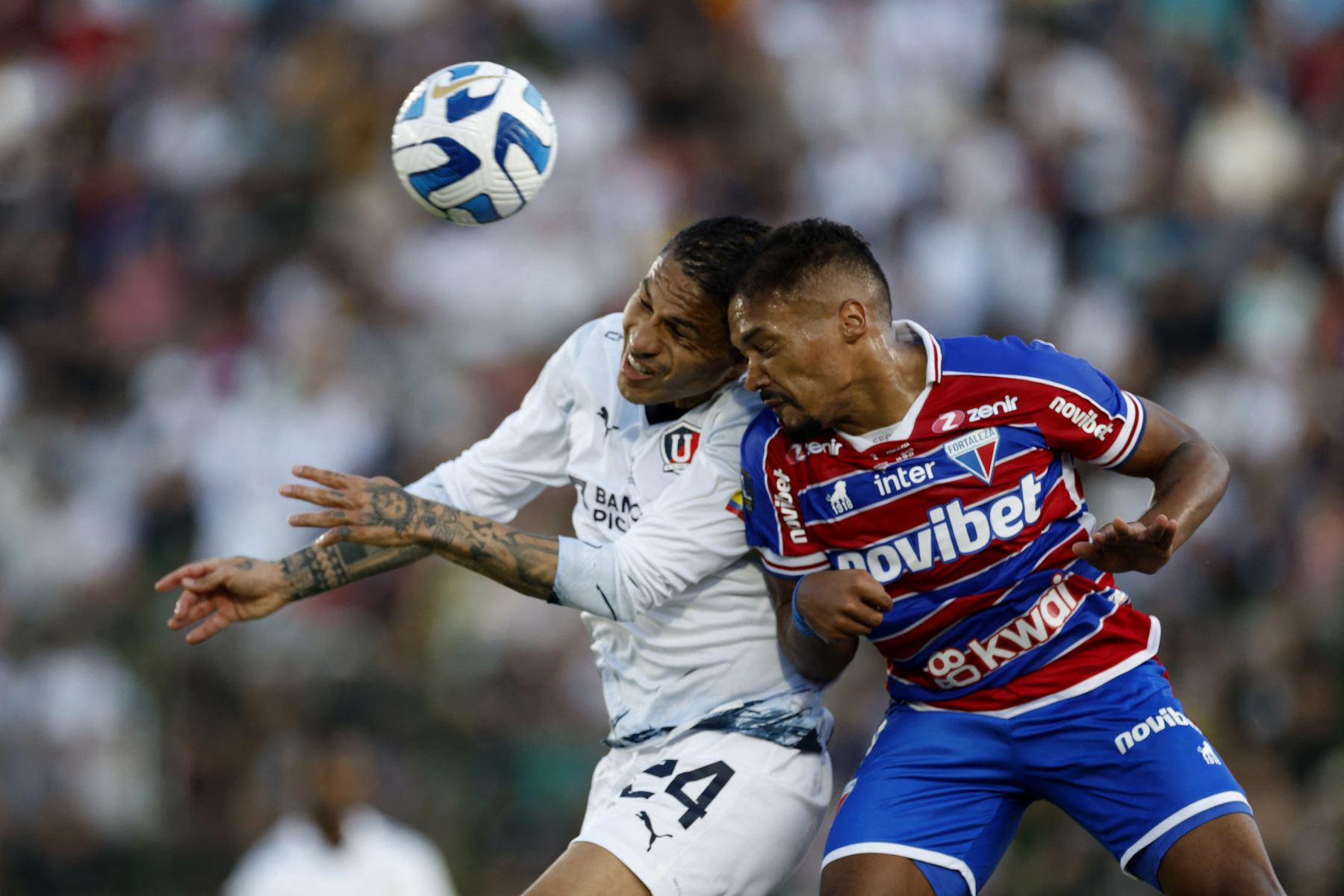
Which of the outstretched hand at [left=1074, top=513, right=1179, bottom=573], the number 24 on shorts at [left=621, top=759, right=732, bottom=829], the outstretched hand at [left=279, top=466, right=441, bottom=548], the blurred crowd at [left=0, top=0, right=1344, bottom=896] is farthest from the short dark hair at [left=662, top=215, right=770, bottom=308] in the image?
the blurred crowd at [left=0, top=0, right=1344, bottom=896]

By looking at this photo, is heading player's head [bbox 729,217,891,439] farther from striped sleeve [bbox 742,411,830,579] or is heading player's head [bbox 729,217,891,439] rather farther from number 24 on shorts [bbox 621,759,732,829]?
number 24 on shorts [bbox 621,759,732,829]

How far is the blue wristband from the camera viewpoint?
4379 mm

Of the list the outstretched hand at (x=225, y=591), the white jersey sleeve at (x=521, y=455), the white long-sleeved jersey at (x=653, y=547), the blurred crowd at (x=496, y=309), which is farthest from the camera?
the blurred crowd at (x=496, y=309)

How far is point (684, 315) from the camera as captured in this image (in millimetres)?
4570

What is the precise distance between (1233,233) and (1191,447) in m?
6.54

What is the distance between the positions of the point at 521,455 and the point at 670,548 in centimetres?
83

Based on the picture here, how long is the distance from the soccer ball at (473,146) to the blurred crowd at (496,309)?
413cm

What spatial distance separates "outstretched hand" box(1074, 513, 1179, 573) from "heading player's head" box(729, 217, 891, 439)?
785 mm

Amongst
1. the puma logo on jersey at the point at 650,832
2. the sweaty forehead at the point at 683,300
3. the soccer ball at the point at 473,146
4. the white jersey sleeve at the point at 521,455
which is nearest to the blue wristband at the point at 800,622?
the puma logo on jersey at the point at 650,832

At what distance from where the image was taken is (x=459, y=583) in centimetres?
901

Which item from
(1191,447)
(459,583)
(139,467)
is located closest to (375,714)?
(459,583)

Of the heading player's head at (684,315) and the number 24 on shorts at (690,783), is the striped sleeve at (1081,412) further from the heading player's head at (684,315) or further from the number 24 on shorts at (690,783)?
the number 24 on shorts at (690,783)

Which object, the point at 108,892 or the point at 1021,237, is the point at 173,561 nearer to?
the point at 108,892

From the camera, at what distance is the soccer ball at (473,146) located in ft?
16.0
